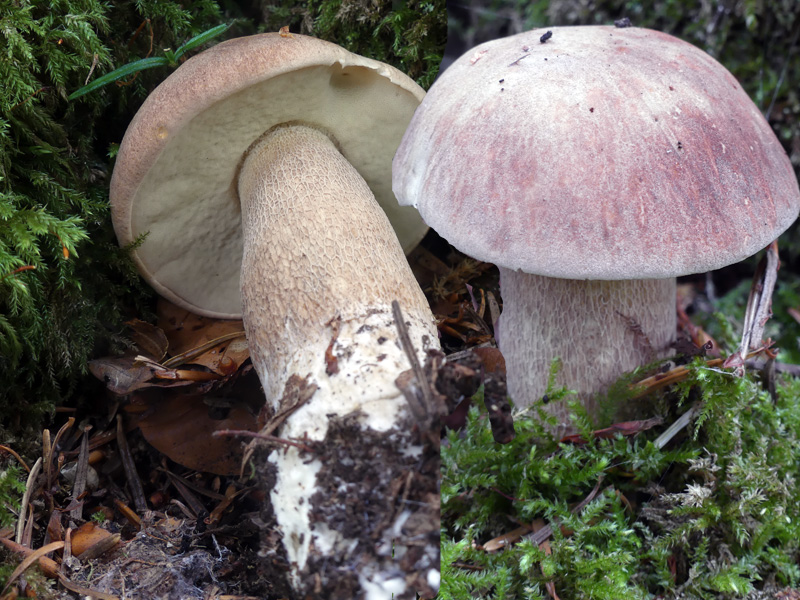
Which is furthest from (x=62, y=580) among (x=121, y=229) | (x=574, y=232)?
(x=574, y=232)

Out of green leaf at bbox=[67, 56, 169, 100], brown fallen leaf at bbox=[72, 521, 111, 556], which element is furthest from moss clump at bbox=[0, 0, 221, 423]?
brown fallen leaf at bbox=[72, 521, 111, 556]

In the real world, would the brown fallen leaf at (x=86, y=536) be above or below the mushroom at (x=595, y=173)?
below

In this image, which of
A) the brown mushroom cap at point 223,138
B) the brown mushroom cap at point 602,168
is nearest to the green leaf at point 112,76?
the brown mushroom cap at point 223,138

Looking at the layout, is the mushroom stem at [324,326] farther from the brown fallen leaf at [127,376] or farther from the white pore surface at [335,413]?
the brown fallen leaf at [127,376]

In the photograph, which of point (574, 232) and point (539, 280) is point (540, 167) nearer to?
point (574, 232)

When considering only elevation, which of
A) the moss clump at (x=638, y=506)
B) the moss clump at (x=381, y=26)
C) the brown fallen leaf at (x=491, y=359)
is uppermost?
the moss clump at (x=381, y=26)

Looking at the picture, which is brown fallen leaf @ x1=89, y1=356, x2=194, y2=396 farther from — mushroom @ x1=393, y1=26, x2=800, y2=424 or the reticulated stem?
mushroom @ x1=393, y1=26, x2=800, y2=424
